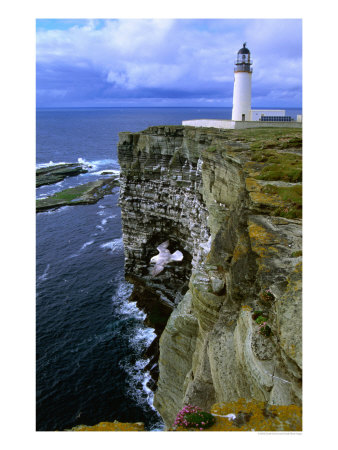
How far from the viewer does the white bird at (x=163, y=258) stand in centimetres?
4693

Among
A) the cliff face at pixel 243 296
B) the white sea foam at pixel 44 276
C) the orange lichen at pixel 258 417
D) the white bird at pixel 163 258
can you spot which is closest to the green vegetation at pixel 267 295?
the cliff face at pixel 243 296

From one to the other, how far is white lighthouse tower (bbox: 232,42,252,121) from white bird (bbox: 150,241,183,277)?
2443cm

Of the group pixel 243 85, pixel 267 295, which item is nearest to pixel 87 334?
pixel 267 295

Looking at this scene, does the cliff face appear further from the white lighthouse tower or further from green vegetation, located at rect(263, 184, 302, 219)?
the white lighthouse tower

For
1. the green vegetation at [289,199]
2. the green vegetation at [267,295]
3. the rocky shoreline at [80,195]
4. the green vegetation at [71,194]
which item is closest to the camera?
the green vegetation at [267,295]

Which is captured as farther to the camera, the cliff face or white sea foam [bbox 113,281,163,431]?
white sea foam [bbox 113,281,163,431]

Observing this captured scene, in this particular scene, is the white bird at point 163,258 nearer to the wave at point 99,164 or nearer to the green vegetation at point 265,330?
the green vegetation at point 265,330

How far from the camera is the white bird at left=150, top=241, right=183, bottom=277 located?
154ft

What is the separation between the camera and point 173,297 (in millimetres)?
42969

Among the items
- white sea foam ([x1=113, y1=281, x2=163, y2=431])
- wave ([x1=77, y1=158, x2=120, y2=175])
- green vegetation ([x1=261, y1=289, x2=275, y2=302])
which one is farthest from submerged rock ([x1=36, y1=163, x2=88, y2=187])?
green vegetation ([x1=261, y1=289, x2=275, y2=302])

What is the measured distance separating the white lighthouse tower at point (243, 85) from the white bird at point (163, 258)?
2443 centimetres

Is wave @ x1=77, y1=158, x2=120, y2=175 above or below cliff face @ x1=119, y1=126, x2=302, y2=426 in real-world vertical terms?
above

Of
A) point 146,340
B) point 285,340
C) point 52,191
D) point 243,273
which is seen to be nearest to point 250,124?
point 146,340
